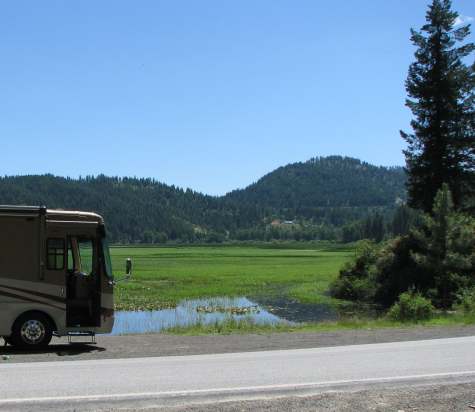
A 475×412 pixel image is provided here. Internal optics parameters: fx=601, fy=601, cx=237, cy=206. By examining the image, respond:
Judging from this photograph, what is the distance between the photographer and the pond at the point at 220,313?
105 feet

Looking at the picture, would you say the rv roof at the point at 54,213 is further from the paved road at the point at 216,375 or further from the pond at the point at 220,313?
the pond at the point at 220,313

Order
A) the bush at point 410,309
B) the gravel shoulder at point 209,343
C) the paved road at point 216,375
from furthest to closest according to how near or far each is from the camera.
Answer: the bush at point 410,309 < the gravel shoulder at point 209,343 < the paved road at point 216,375

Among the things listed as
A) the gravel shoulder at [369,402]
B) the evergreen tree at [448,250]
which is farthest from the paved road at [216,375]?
the evergreen tree at [448,250]

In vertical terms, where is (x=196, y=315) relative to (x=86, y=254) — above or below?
below

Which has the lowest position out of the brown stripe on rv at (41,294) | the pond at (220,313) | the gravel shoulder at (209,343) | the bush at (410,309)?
the pond at (220,313)

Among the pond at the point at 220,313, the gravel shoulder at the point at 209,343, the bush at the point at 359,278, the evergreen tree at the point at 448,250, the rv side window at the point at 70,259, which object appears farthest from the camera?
the bush at the point at 359,278

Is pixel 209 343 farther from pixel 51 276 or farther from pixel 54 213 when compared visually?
pixel 54 213

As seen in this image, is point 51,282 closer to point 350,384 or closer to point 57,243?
point 57,243

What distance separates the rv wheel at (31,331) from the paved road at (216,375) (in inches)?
126

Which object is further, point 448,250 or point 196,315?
point 448,250

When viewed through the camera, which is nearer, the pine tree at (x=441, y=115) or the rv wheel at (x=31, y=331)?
the rv wheel at (x=31, y=331)

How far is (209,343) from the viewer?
50.8ft

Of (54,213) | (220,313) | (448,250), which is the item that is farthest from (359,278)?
(54,213)

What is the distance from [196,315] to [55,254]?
21.6 metres
